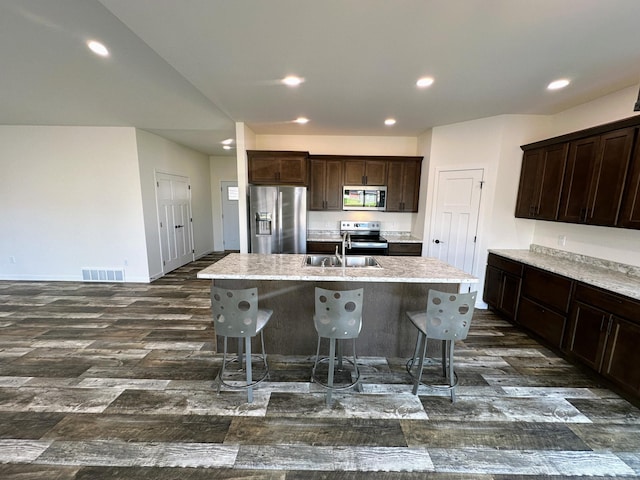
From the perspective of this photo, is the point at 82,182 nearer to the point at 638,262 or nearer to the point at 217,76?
the point at 217,76

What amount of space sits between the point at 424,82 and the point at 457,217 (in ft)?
7.56

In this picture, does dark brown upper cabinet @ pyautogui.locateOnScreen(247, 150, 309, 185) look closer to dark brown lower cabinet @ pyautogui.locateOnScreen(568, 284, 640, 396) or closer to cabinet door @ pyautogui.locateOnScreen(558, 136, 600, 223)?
cabinet door @ pyautogui.locateOnScreen(558, 136, 600, 223)

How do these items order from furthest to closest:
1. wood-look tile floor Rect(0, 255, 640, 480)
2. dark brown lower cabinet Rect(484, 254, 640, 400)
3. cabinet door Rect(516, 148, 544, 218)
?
cabinet door Rect(516, 148, 544, 218)
dark brown lower cabinet Rect(484, 254, 640, 400)
wood-look tile floor Rect(0, 255, 640, 480)

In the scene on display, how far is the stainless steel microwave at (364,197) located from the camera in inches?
194

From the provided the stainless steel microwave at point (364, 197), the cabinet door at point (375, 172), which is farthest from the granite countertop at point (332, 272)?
the cabinet door at point (375, 172)

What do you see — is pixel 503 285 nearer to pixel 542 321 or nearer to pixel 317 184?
pixel 542 321

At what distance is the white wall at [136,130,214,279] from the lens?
4875 mm

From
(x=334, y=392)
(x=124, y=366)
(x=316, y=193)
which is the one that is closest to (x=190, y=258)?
(x=316, y=193)

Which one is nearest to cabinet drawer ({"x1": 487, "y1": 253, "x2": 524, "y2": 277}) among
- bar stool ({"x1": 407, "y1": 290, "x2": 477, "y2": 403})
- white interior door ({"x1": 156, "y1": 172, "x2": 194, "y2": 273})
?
bar stool ({"x1": 407, "y1": 290, "x2": 477, "y2": 403})

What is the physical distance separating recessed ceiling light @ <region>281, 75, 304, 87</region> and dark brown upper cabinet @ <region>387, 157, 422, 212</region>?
258 cm

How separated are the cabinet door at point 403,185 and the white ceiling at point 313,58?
767 mm

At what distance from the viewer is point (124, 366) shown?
2.54 meters

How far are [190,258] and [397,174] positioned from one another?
5.24 m

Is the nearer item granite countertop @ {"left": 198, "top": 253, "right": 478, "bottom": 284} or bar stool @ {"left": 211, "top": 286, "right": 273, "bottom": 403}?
bar stool @ {"left": 211, "top": 286, "right": 273, "bottom": 403}
